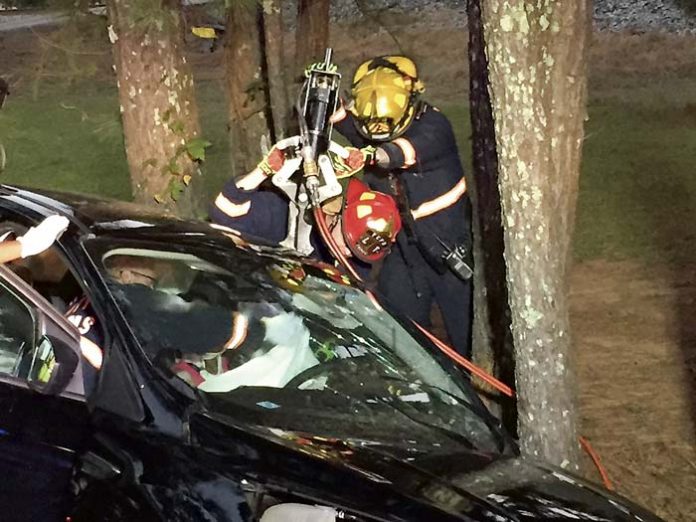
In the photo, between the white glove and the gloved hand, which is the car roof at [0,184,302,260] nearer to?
the white glove

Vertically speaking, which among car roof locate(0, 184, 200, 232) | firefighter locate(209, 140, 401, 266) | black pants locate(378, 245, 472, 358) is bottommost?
black pants locate(378, 245, 472, 358)

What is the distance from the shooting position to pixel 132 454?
259 centimetres

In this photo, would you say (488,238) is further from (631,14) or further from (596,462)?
(631,14)

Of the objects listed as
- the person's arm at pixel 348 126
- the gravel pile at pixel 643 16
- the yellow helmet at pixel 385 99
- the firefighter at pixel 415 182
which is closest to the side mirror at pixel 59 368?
the firefighter at pixel 415 182

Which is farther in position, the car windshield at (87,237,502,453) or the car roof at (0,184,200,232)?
the car roof at (0,184,200,232)

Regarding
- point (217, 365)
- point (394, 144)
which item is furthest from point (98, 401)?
point (394, 144)

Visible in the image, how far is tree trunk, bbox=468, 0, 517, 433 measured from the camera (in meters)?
4.96

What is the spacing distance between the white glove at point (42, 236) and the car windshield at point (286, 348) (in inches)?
4.2

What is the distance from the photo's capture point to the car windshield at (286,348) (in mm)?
2840

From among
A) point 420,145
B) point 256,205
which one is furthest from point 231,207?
point 420,145

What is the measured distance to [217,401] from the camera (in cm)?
273

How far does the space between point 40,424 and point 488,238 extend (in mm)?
2847

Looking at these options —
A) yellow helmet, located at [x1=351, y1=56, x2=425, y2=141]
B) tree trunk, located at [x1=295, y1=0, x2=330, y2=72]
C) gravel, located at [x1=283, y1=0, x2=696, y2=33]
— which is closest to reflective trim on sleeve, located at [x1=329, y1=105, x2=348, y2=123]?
yellow helmet, located at [x1=351, y1=56, x2=425, y2=141]

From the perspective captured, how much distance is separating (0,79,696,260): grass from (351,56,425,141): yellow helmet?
288 cm
